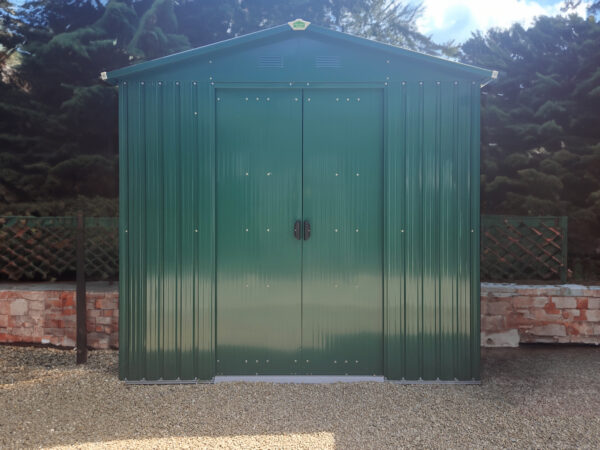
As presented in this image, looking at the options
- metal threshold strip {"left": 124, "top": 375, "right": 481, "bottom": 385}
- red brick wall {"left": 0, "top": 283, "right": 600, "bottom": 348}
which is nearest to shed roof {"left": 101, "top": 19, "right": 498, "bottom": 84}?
red brick wall {"left": 0, "top": 283, "right": 600, "bottom": 348}

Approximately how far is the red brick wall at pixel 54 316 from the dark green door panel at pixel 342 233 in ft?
7.77

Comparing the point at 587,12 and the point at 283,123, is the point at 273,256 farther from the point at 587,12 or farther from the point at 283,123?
the point at 587,12

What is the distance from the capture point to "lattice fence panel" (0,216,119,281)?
4.98 m

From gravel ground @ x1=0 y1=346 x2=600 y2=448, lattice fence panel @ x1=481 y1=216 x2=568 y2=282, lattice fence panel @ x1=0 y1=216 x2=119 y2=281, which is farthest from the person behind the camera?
lattice fence panel @ x1=0 y1=216 x2=119 y2=281

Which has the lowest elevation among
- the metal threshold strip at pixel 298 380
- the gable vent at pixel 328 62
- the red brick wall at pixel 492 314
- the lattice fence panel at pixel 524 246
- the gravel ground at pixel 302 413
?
the gravel ground at pixel 302 413

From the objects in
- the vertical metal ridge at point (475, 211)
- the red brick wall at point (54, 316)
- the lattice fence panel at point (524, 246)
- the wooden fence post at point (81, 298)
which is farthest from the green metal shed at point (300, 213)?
the lattice fence panel at point (524, 246)

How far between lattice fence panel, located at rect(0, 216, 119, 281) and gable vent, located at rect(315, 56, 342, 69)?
9.93 ft

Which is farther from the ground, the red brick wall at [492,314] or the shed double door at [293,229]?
the shed double door at [293,229]

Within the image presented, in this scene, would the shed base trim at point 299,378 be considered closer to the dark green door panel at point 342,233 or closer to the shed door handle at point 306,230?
the dark green door panel at point 342,233

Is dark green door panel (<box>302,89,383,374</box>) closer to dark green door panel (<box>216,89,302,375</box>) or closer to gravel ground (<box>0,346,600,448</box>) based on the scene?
dark green door panel (<box>216,89,302,375</box>)

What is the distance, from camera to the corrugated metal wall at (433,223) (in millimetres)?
3469

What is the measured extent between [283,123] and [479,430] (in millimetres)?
2698

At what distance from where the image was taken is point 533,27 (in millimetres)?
8656

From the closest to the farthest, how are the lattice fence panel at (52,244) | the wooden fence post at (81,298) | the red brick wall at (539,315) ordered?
1. the wooden fence post at (81,298)
2. the red brick wall at (539,315)
3. the lattice fence panel at (52,244)
